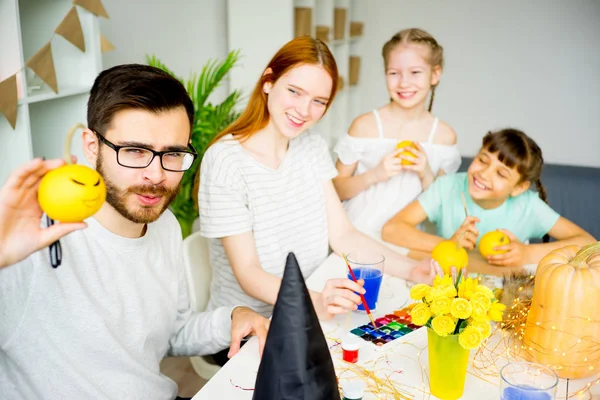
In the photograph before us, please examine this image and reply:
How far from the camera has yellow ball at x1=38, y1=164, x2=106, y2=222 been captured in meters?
0.91

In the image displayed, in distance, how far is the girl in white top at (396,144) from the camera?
7.63ft

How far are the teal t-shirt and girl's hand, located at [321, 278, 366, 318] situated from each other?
3.00 feet

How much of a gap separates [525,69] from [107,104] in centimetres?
400

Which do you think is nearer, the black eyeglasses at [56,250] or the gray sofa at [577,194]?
the black eyeglasses at [56,250]

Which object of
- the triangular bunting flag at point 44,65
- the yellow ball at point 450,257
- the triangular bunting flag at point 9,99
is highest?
the triangular bunting flag at point 44,65

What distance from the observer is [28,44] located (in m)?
2.31

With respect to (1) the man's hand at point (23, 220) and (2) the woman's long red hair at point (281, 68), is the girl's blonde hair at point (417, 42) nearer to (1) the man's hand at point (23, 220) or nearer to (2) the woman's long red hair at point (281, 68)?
(2) the woman's long red hair at point (281, 68)

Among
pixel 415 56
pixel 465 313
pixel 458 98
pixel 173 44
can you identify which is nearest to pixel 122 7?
pixel 173 44

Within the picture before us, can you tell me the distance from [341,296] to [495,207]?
1035 millimetres

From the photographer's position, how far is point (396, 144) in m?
2.45

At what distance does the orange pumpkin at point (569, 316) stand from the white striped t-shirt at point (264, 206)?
856mm

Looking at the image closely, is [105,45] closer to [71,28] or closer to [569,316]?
[71,28]

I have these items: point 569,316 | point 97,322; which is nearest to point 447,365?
point 569,316

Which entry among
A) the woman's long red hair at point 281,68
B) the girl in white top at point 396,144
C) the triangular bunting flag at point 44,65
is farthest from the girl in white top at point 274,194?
the triangular bunting flag at point 44,65
